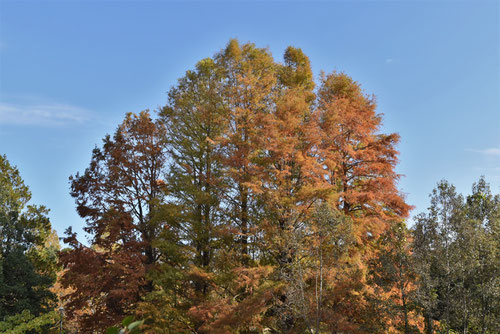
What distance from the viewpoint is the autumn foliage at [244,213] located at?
498 inches

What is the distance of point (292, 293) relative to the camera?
12.2 m

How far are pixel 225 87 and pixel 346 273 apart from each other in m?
10.6

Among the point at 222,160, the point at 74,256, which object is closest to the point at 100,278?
the point at 74,256

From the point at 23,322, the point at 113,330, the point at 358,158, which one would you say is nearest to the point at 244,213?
the point at 358,158

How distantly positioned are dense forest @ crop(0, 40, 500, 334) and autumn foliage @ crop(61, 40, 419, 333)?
0.27ft

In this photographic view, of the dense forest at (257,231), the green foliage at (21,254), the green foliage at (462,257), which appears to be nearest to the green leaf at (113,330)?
the dense forest at (257,231)

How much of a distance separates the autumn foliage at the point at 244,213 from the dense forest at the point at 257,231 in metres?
0.08

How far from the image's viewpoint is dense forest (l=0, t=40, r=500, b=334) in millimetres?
12508

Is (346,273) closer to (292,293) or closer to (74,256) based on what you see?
(292,293)

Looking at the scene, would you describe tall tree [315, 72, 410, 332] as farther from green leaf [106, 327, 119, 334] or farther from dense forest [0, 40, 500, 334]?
green leaf [106, 327, 119, 334]

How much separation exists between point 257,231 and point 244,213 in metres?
1.41

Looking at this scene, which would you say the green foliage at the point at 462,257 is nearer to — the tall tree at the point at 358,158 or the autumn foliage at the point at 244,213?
the autumn foliage at the point at 244,213

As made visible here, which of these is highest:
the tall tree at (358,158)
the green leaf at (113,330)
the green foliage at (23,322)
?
the tall tree at (358,158)

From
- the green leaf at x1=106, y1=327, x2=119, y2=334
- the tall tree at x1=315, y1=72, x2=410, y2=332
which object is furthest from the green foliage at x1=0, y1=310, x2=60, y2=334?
the green leaf at x1=106, y1=327, x2=119, y2=334
